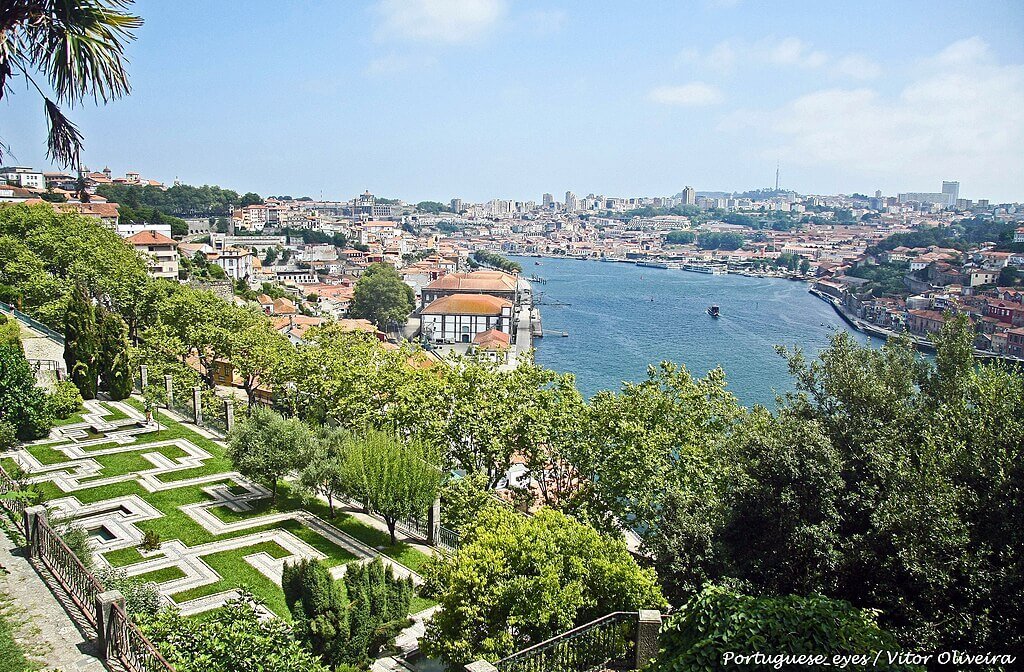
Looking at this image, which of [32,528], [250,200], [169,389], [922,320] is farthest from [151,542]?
[250,200]

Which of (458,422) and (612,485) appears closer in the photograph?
(612,485)

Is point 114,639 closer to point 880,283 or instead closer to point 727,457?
point 727,457

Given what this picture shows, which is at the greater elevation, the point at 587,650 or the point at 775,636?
the point at 775,636

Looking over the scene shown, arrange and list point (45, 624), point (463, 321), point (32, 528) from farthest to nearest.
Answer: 1. point (463, 321)
2. point (32, 528)
3. point (45, 624)

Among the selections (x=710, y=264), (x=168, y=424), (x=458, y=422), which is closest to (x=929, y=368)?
(x=458, y=422)

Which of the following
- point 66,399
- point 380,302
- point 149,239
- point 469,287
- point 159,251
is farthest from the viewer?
point 469,287

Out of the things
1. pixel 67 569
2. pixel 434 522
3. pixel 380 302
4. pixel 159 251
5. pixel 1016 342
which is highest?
pixel 159 251

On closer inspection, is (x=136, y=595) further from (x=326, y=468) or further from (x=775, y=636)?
(x=775, y=636)

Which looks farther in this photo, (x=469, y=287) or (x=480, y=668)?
(x=469, y=287)
